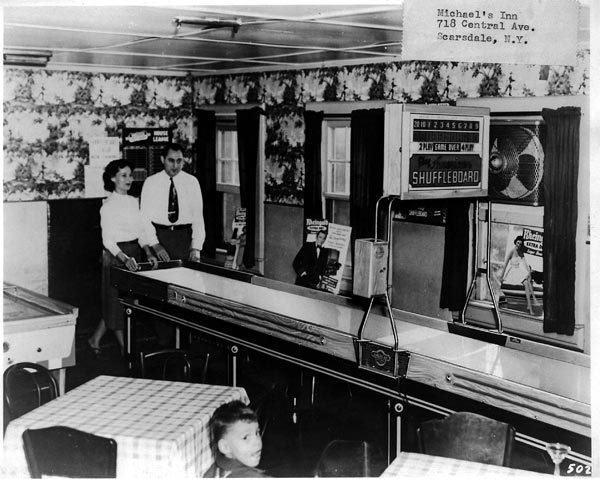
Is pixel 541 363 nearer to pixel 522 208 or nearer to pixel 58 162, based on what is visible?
pixel 522 208

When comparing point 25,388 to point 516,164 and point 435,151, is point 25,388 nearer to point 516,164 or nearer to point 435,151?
point 435,151

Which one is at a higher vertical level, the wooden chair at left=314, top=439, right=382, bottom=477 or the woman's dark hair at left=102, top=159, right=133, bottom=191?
the woman's dark hair at left=102, top=159, right=133, bottom=191

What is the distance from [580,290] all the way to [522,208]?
2.73 feet

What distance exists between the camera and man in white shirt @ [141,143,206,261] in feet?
29.7

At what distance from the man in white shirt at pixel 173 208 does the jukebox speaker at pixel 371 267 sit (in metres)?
4.85

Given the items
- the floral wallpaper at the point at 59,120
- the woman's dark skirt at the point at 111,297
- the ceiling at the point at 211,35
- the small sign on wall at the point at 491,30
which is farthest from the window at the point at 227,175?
the small sign on wall at the point at 491,30

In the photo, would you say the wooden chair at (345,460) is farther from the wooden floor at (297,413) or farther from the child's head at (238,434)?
the wooden floor at (297,413)

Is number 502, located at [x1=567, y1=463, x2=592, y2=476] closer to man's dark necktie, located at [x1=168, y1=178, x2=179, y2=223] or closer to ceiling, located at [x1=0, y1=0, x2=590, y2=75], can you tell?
ceiling, located at [x1=0, y1=0, x2=590, y2=75]

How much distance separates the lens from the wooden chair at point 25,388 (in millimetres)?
4039

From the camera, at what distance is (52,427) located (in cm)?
326

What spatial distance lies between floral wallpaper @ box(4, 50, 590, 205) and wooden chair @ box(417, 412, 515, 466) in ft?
14.6

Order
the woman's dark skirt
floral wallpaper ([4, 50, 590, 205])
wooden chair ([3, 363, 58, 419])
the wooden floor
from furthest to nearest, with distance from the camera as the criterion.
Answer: floral wallpaper ([4, 50, 590, 205]), the woman's dark skirt, the wooden floor, wooden chair ([3, 363, 58, 419])

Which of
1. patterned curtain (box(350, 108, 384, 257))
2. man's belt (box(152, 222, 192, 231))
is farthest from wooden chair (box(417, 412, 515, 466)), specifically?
man's belt (box(152, 222, 192, 231))

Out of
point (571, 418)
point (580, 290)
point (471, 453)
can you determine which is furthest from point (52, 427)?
point (580, 290)
